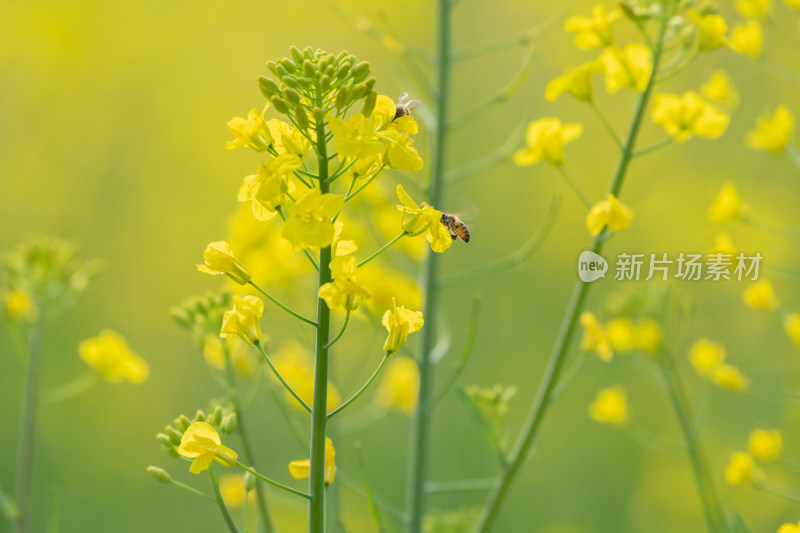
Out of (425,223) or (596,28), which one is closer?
(425,223)

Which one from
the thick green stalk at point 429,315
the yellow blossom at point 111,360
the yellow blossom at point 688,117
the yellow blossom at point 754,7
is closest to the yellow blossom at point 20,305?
the yellow blossom at point 111,360

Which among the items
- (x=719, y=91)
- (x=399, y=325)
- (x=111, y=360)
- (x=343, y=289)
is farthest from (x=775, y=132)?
A: (x=111, y=360)

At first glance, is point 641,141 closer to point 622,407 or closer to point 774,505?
point 774,505

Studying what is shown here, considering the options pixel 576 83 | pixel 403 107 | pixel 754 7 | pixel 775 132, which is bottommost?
pixel 403 107

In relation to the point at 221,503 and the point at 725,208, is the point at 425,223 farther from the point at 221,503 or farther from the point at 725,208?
the point at 725,208

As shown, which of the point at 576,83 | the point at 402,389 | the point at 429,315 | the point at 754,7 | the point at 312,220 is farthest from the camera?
the point at 402,389

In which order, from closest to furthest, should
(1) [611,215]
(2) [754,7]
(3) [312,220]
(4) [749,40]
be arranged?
(3) [312,220] → (1) [611,215] → (4) [749,40] → (2) [754,7]

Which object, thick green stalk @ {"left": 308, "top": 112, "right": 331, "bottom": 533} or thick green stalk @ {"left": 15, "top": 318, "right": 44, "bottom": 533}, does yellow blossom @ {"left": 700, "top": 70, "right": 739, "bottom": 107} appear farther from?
thick green stalk @ {"left": 15, "top": 318, "right": 44, "bottom": 533}
